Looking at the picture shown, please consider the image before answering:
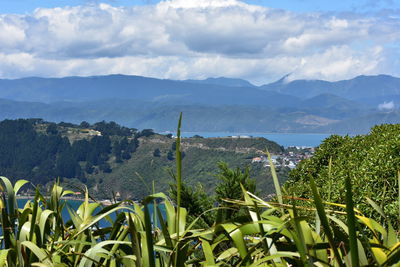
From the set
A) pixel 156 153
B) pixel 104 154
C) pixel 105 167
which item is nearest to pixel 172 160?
pixel 156 153

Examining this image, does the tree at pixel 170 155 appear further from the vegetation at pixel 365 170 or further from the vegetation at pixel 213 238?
the vegetation at pixel 213 238

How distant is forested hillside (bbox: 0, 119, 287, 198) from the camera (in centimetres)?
12788

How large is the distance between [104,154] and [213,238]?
166 m

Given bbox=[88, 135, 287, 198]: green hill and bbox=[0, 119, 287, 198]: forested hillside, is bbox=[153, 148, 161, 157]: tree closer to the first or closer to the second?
bbox=[0, 119, 287, 198]: forested hillside

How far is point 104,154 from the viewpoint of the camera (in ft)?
545

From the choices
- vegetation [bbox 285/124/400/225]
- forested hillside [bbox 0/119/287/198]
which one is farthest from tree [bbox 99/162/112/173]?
vegetation [bbox 285/124/400/225]

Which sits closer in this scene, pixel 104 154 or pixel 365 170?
pixel 365 170

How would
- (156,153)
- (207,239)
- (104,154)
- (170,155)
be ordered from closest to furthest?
1. (207,239)
2. (170,155)
3. (156,153)
4. (104,154)

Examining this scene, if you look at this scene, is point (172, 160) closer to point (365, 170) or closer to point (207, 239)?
point (365, 170)

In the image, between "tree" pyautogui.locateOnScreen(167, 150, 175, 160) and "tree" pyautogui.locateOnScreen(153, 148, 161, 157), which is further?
"tree" pyautogui.locateOnScreen(153, 148, 161, 157)

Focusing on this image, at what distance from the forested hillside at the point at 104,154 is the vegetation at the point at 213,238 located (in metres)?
106

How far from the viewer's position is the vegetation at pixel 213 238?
5.71ft

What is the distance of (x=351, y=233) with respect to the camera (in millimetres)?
1431

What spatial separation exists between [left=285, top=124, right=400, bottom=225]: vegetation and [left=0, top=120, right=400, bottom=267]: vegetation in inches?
84.7
